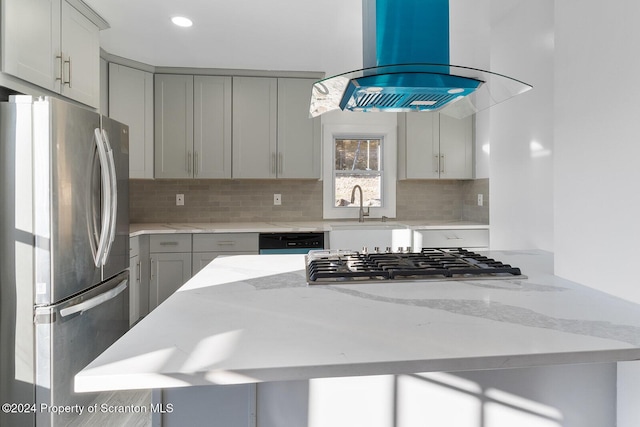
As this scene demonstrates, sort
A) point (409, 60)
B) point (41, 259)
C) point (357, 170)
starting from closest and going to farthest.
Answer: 1. point (409, 60)
2. point (41, 259)
3. point (357, 170)

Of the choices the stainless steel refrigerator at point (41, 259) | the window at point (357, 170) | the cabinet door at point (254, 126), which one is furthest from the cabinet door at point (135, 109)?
the window at point (357, 170)

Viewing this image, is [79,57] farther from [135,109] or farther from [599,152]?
[599,152]

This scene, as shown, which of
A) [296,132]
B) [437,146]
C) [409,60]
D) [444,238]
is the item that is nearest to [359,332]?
[409,60]

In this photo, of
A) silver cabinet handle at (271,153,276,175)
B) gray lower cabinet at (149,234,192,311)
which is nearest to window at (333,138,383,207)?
silver cabinet handle at (271,153,276,175)

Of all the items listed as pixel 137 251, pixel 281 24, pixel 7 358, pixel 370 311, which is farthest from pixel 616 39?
pixel 137 251

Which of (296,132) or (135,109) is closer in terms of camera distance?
(135,109)

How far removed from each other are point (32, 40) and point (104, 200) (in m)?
0.92

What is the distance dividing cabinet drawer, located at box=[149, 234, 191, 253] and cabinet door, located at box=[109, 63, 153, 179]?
2.05 feet

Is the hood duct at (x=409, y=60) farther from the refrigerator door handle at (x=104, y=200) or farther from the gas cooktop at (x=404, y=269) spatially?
the refrigerator door handle at (x=104, y=200)

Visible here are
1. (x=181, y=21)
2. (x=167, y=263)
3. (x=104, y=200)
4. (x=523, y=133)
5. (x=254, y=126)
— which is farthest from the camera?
(x=254, y=126)

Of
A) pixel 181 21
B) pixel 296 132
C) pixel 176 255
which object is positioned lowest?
pixel 176 255

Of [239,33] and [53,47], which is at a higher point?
[239,33]

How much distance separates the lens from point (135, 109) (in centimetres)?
345

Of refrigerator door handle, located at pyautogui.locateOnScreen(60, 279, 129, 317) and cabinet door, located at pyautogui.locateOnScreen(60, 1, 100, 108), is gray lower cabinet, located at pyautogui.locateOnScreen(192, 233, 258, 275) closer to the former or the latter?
refrigerator door handle, located at pyautogui.locateOnScreen(60, 279, 129, 317)
